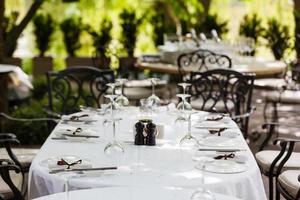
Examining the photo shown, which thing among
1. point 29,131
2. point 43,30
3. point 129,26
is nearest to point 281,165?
point 29,131

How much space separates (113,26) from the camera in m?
10.6

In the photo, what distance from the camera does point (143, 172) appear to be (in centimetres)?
264

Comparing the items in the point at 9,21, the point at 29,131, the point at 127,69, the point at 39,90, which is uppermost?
the point at 9,21

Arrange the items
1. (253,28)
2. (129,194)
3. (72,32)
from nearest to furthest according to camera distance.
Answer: (129,194) < (253,28) < (72,32)

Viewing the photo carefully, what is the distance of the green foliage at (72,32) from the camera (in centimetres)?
1072

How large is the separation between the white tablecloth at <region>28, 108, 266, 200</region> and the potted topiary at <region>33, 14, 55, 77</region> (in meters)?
7.26

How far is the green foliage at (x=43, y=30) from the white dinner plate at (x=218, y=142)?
7642mm

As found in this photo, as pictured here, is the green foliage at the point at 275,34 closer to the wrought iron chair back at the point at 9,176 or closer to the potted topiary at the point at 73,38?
the potted topiary at the point at 73,38

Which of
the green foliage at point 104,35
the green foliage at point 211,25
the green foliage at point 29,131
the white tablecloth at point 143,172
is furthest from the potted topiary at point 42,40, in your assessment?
the white tablecloth at point 143,172

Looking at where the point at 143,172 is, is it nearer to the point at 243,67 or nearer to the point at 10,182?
the point at 10,182

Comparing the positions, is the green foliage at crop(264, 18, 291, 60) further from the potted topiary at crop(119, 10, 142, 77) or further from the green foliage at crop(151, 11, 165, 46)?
the potted topiary at crop(119, 10, 142, 77)

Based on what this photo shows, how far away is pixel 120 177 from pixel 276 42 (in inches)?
308

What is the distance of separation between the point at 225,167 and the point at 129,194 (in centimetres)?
60

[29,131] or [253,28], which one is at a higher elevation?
[253,28]
